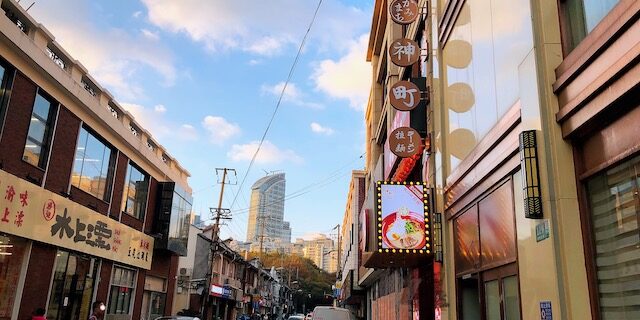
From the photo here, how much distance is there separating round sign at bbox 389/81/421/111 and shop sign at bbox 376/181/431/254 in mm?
2155

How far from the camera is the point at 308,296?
110 meters

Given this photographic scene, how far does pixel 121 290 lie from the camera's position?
69.4ft

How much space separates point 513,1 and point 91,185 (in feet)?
52.7

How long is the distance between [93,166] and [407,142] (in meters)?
12.0

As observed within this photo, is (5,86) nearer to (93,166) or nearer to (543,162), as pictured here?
(93,166)

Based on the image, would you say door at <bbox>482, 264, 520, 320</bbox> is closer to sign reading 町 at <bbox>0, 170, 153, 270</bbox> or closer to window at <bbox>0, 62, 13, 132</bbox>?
sign reading 町 at <bbox>0, 170, 153, 270</bbox>

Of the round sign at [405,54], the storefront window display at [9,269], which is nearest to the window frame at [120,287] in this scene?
the storefront window display at [9,269]

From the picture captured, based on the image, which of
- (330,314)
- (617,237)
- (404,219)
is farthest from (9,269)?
(617,237)

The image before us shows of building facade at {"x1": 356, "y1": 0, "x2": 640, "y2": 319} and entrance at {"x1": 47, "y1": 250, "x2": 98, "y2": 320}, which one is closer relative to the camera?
building facade at {"x1": 356, "y1": 0, "x2": 640, "y2": 319}

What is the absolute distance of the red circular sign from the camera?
14.4 metres

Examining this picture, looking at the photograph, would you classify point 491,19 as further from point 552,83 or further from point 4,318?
point 4,318

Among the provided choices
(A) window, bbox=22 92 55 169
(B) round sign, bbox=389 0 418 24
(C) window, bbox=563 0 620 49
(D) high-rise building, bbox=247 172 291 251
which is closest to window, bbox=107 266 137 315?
(A) window, bbox=22 92 55 169

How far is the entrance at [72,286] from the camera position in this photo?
15938 millimetres

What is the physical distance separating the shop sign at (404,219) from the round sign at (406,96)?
216 centimetres
